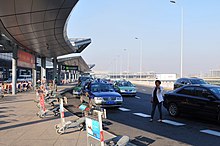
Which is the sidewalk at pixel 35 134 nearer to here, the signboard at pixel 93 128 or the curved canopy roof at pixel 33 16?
the signboard at pixel 93 128

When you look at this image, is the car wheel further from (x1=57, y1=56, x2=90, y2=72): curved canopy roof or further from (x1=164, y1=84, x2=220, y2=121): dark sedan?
(x1=57, y1=56, x2=90, y2=72): curved canopy roof

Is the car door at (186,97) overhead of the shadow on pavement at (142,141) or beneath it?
overhead

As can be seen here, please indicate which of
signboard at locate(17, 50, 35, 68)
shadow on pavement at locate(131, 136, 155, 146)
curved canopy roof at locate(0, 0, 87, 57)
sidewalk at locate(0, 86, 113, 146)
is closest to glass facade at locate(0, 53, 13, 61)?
signboard at locate(17, 50, 35, 68)

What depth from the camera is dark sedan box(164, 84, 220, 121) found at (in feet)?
34.1

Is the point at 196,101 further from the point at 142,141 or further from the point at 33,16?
the point at 33,16

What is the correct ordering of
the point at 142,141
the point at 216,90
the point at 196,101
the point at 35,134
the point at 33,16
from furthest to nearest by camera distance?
1. the point at 33,16
2. the point at 196,101
3. the point at 216,90
4. the point at 35,134
5. the point at 142,141

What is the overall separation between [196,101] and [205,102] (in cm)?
52

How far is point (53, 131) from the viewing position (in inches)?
340

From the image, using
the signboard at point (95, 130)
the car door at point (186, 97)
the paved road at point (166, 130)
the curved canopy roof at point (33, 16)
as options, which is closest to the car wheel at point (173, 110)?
the paved road at point (166, 130)

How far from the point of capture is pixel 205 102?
10.7m

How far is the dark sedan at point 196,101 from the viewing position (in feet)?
Answer: 34.1

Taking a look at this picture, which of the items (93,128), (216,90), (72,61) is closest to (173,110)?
(216,90)

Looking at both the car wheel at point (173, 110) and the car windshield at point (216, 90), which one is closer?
the car windshield at point (216, 90)

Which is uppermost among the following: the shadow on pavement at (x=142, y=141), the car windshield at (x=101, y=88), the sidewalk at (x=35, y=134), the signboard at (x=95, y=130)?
the car windshield at (x=101, y=88)
